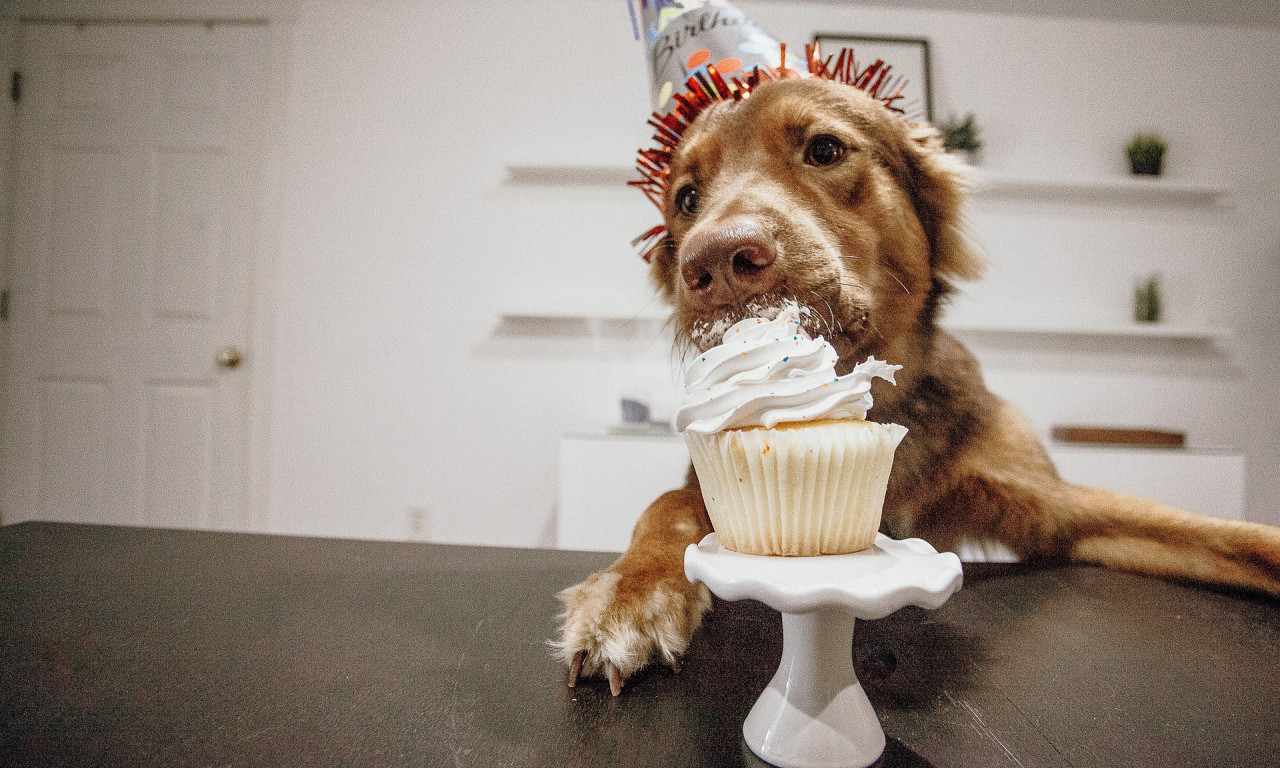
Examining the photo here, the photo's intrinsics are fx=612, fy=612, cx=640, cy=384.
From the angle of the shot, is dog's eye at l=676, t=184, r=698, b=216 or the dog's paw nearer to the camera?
the dog's paw

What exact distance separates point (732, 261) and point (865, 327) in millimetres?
189

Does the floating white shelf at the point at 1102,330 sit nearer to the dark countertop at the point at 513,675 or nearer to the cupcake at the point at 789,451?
the dark countertop at the point at 513,675

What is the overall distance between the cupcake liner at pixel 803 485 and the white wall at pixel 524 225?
2.33m

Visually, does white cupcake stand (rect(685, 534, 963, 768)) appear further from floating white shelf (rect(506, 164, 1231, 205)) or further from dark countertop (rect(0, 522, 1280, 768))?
floating white shelf (rect(506, 164, 1231, 205))

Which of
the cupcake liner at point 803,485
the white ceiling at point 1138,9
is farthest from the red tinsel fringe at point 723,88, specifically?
the white ceiling at point 1138,9

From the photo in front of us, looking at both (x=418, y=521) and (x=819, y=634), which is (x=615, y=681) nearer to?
(x=819, y=634)

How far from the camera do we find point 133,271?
2809 millimetres

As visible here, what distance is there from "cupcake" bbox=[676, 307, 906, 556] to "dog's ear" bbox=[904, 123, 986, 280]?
521mm

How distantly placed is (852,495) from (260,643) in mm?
543

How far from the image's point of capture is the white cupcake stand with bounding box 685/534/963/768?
0.33 meters

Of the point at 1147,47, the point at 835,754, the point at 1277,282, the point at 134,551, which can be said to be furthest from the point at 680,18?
the point at 1277,282

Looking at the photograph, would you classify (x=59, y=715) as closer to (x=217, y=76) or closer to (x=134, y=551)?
(x=134, y=551)

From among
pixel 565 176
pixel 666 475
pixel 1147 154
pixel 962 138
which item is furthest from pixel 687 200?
pixel 1147 154

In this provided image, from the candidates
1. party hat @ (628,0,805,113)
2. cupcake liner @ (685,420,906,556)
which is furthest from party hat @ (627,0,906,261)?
cupcake liner @ (685,420,906,556)
